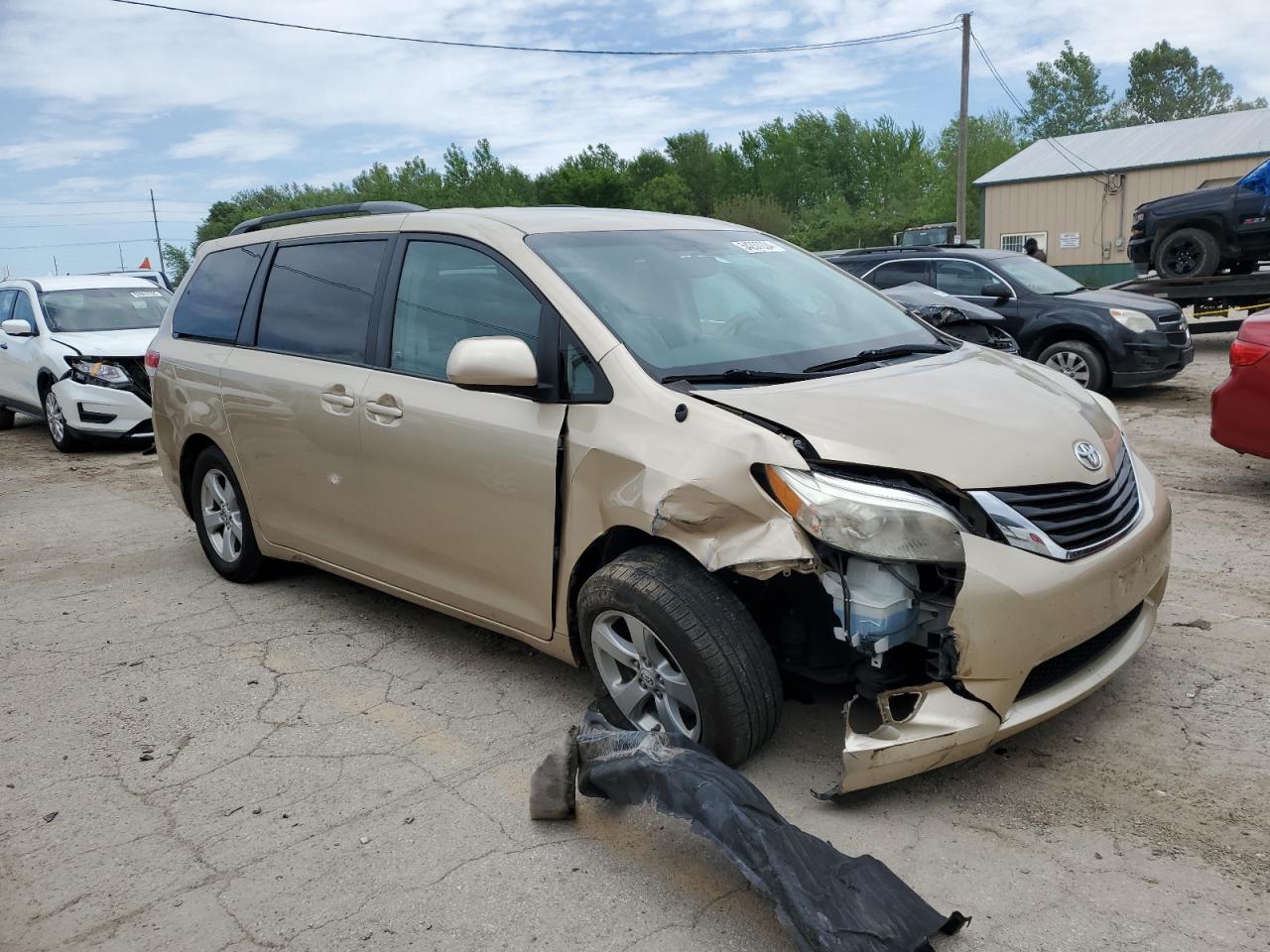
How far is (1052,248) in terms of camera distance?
34688mm

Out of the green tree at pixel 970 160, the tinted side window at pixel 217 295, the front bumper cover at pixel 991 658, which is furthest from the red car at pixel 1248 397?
the green tree at pixel 970 160

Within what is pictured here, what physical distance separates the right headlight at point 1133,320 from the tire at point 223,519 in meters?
8.77

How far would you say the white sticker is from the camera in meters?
4.38

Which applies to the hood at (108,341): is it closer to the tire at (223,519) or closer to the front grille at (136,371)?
the front grille at (136,371)

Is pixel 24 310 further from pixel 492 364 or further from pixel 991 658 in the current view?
pixel 991 658

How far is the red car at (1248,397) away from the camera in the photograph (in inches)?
230

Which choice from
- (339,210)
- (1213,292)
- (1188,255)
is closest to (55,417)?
(339,210)

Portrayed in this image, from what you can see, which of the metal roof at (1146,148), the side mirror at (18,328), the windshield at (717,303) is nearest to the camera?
the windshield at (717,303)

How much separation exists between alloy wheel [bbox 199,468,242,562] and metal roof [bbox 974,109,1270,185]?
3170 cm

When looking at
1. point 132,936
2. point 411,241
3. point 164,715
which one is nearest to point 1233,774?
point 132,936

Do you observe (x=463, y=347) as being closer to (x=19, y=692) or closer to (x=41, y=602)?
(x=19, y=692)

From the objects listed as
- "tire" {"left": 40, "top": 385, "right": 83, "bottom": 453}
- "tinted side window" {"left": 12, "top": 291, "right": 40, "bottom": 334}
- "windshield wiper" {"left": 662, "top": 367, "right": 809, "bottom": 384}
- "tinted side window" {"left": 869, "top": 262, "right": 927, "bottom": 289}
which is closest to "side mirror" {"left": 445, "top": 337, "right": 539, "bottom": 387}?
"windshield wiper" {"left": 662, "top": 367, "right": 809, "bottom": 384}

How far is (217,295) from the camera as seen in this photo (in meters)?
5.53

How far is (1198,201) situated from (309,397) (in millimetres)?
14170
